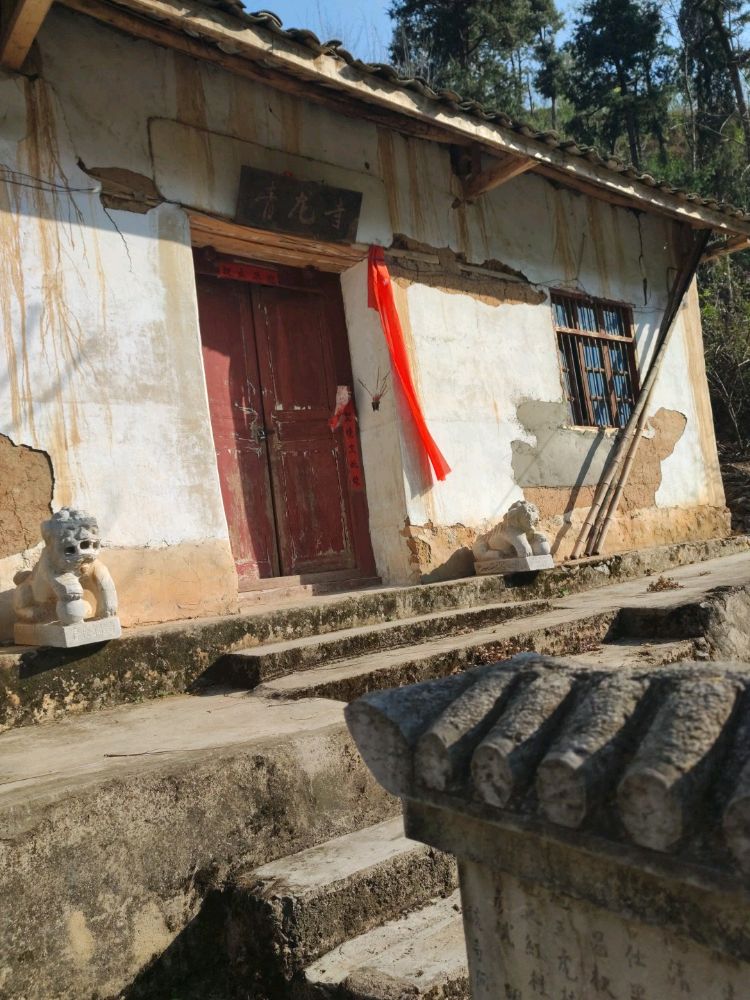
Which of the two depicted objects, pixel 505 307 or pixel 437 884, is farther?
pixel 505 307

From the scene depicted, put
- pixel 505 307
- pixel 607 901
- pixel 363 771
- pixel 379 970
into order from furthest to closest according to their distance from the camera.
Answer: pixel 505 307 → pixel 363 771 → pixel 379 970 → pixel 607 901

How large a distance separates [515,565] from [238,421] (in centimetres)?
223

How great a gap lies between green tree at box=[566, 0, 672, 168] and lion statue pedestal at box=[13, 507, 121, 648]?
20747 millimetres

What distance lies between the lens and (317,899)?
2.04 metres

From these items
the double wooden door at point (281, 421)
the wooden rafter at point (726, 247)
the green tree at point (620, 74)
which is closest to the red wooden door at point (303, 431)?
the double wooden door at point (281, 421)

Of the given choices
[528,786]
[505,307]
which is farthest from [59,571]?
[505,307]

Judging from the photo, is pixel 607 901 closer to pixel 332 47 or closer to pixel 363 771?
pixel 363 771

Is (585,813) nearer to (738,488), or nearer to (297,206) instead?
(297,206)

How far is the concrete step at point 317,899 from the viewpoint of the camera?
1998 millimetres

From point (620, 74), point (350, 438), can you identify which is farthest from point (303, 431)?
point (620, 74)

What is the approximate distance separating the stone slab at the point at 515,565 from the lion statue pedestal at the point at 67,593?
117 inches

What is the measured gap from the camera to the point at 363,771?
269 centimetres

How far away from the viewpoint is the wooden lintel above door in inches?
215

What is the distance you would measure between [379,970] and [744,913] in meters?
1.23
